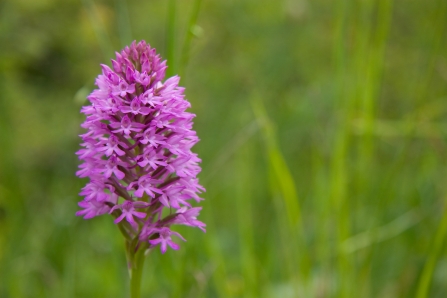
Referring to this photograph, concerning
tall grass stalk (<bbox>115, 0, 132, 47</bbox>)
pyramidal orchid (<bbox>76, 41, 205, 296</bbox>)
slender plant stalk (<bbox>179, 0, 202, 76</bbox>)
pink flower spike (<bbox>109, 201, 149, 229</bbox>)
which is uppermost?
tall grass stalk (<bbox>115, 0, 132, 47</bbox>)

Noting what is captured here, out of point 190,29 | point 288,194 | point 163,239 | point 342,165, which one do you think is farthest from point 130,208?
point 342,165

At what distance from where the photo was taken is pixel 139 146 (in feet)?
4.41

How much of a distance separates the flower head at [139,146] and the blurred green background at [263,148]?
0.45 metres

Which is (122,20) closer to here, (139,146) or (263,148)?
(139,146)

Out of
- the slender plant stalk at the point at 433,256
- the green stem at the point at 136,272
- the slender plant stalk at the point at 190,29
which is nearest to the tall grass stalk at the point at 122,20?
the slender plant stalk at the point at 190,29

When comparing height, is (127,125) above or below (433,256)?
above

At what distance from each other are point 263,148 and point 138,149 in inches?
97.8

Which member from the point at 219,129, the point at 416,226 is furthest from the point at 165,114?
the point at 219,129

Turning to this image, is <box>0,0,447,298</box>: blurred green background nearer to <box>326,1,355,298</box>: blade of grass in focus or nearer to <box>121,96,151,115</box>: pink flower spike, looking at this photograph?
<box>326,1,355,298</box>: blade of grass in focus

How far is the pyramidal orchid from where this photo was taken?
4.28ft

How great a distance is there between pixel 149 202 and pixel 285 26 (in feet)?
11.3

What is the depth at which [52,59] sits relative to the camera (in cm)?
545

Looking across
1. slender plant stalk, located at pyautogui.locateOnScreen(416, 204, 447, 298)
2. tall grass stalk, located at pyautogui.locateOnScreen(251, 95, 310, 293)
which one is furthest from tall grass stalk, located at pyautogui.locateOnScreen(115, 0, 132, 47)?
slender plant stalk, located at pyautogui.locateOnScreen(416, 204, 447, 298)

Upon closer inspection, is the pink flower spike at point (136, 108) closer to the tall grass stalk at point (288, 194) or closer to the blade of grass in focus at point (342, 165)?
the tall grass stalk at point (288, 194)
